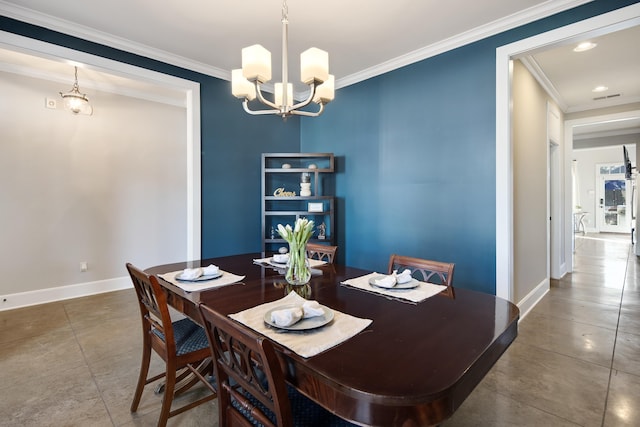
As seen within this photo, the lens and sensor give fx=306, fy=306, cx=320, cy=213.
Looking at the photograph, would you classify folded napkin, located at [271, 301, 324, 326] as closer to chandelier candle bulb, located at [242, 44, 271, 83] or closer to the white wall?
chandelier candle bulb, located at [242, 44, 271, 83]

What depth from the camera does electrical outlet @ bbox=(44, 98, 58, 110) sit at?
358cm

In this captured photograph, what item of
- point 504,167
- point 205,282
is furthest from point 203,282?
point 504,167

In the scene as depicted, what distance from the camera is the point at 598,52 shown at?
310cm

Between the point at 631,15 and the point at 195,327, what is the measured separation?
3.55 meters

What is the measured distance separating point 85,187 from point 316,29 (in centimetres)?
344

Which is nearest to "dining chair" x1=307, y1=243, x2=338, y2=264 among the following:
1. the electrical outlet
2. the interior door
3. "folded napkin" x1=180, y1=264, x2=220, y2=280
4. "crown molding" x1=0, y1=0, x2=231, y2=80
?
"folded napkin" x1=180, y1=264, x2=220, y2=280

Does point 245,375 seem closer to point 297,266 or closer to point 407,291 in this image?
point 297,266

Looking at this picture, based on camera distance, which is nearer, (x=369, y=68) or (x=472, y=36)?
(x=472, y=36)

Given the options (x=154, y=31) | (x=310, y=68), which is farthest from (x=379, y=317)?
(x=154, y=31)

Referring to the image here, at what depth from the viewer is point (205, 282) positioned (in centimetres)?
175

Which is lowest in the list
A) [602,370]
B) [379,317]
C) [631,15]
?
[602,370]

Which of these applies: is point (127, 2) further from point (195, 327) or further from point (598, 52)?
point (598, 52)

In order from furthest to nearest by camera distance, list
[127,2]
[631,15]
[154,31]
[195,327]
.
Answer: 1. [154,31]
2. [127,2]
3. [631,15]
4. [195,327]

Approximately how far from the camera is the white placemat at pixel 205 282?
1649 mm
